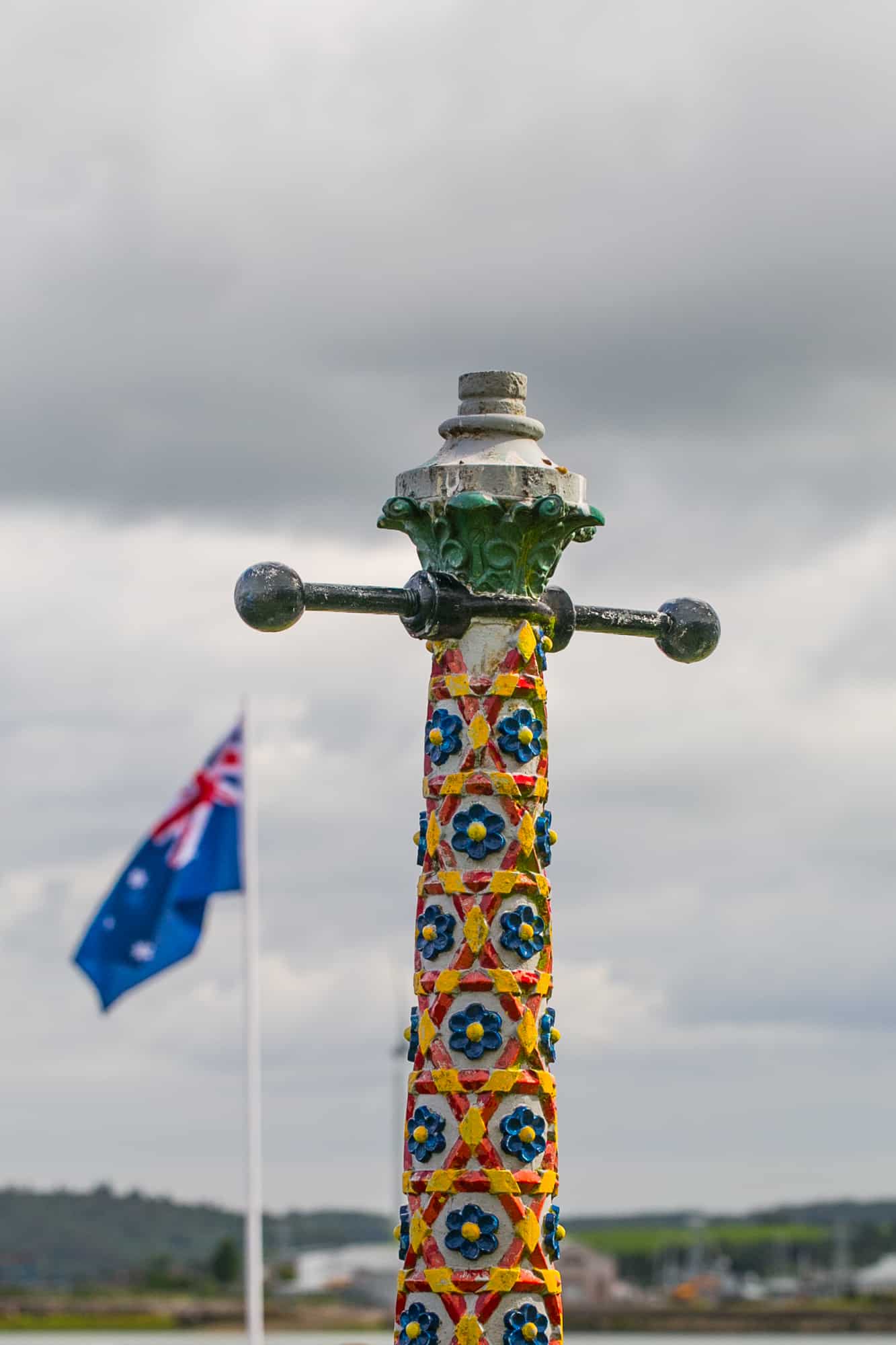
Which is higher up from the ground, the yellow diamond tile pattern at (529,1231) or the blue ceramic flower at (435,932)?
the blue ceramic flower at (435,932)

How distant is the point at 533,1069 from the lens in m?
16.8

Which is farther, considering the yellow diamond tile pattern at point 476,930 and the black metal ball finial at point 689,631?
the black metal ball finial at point 689,631

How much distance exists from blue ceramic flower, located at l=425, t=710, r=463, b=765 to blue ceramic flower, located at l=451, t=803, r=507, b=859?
1.37 ft

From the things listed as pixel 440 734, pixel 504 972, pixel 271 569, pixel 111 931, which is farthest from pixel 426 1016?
pixel 111 931

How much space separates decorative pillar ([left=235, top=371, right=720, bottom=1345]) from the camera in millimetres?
16578

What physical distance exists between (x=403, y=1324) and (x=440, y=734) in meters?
3.49

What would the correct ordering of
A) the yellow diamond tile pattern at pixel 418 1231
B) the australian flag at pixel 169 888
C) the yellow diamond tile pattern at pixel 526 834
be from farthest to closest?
1. the australian flag at pixel 169 888
2. the yellow diamond tile pattern at pixel 526 834
3. the yellow diamond tile pattern at pixel 418 1231

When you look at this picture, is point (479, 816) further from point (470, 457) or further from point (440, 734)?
point (470, 457)

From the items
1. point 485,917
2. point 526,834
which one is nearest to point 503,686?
point 526,834

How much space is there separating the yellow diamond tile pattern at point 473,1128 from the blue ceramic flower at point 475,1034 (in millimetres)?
328

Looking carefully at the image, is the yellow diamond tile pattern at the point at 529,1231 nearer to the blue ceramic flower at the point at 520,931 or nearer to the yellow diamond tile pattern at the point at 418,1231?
the yellow diamond tile pattern at the point at 418,1231

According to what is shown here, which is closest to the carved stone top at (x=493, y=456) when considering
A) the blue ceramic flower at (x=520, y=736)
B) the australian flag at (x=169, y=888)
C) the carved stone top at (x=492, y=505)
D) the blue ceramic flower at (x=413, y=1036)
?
the carved stone top at (x=492, y=505)

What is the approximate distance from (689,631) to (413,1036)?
3331 mm

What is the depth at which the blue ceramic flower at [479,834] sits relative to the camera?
55.8ft
